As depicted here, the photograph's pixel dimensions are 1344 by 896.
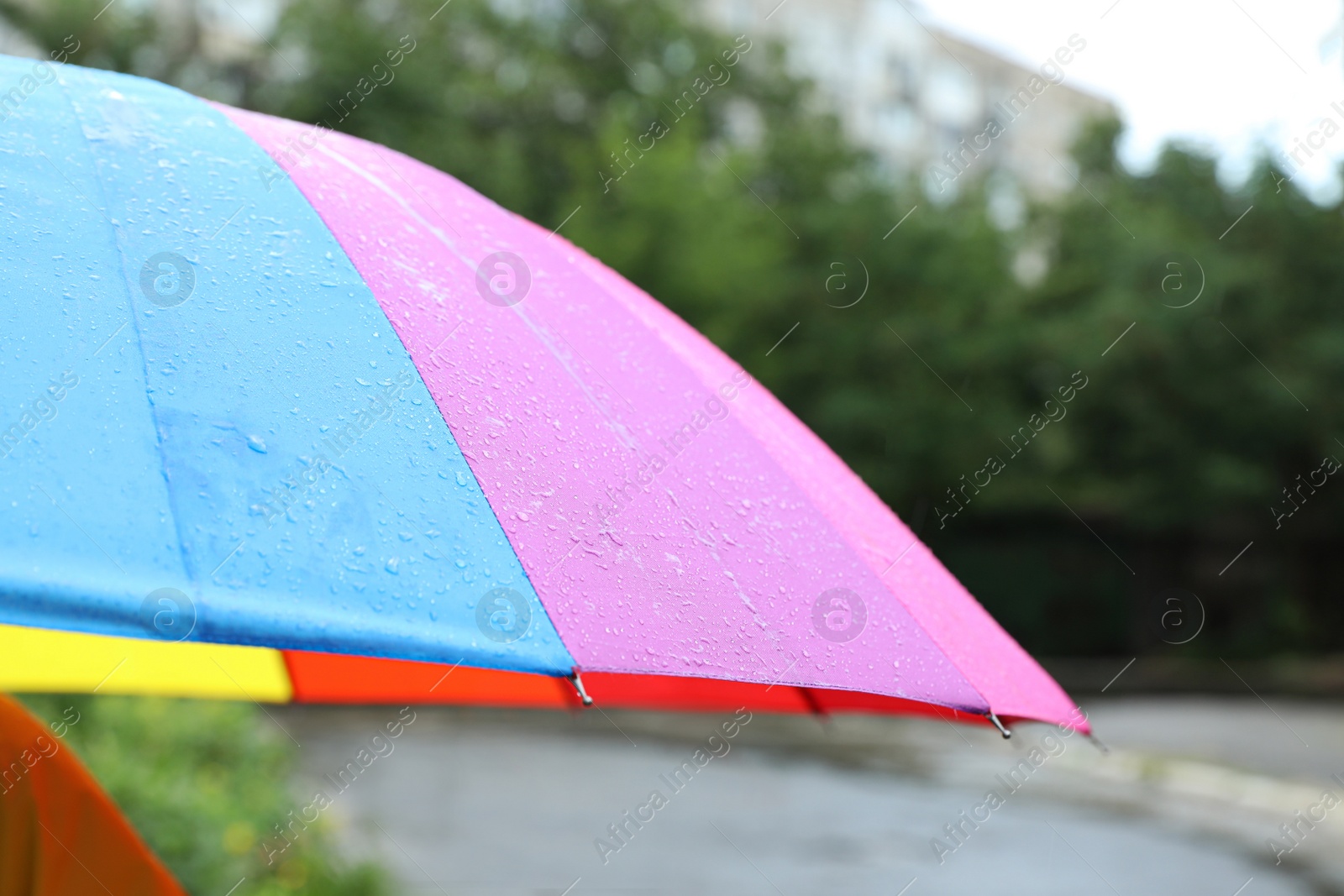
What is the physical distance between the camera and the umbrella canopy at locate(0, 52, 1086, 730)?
1.14m

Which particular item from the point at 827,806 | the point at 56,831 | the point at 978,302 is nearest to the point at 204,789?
the point at 56,831

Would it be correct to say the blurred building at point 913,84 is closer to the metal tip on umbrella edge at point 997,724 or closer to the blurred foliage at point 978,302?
Answer: the blurred foliage at point 978,302

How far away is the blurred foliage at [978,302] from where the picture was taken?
20328 mm

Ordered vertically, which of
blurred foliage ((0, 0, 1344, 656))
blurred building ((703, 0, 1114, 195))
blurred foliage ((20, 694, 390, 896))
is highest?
blurred building ((703, 0, 1114, 195))

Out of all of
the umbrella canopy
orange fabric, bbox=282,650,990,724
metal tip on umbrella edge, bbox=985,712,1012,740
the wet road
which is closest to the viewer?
the umbrella canopy

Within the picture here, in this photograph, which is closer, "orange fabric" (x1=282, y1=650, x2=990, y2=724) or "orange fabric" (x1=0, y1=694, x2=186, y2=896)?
"orange fabric" (x1=0, y1=694, x2=186, y2=896)

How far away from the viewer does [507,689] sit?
2.50 m

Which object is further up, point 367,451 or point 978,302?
point 978,302

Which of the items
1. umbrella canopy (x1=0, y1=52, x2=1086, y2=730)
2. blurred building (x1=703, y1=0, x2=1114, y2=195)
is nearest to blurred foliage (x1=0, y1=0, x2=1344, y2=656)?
umbrella canopy (x1=0, y1=52, x2=1086, y2=730)

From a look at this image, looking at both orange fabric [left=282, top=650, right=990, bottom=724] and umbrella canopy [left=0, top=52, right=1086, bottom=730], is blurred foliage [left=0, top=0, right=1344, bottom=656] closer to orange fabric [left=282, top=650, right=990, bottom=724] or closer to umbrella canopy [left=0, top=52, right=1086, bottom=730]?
orange fabric [left=282, top=650, right=990, bottom=724]

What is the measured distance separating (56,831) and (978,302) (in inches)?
873

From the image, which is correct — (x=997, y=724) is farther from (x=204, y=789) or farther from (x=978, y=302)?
(x=978, y=302)

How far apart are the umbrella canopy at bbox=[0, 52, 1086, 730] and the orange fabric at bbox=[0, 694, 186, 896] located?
0.63m

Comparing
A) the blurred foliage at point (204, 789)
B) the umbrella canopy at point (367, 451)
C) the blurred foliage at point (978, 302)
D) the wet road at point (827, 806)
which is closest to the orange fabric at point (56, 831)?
the umbrella canopy at point (367, 451)
